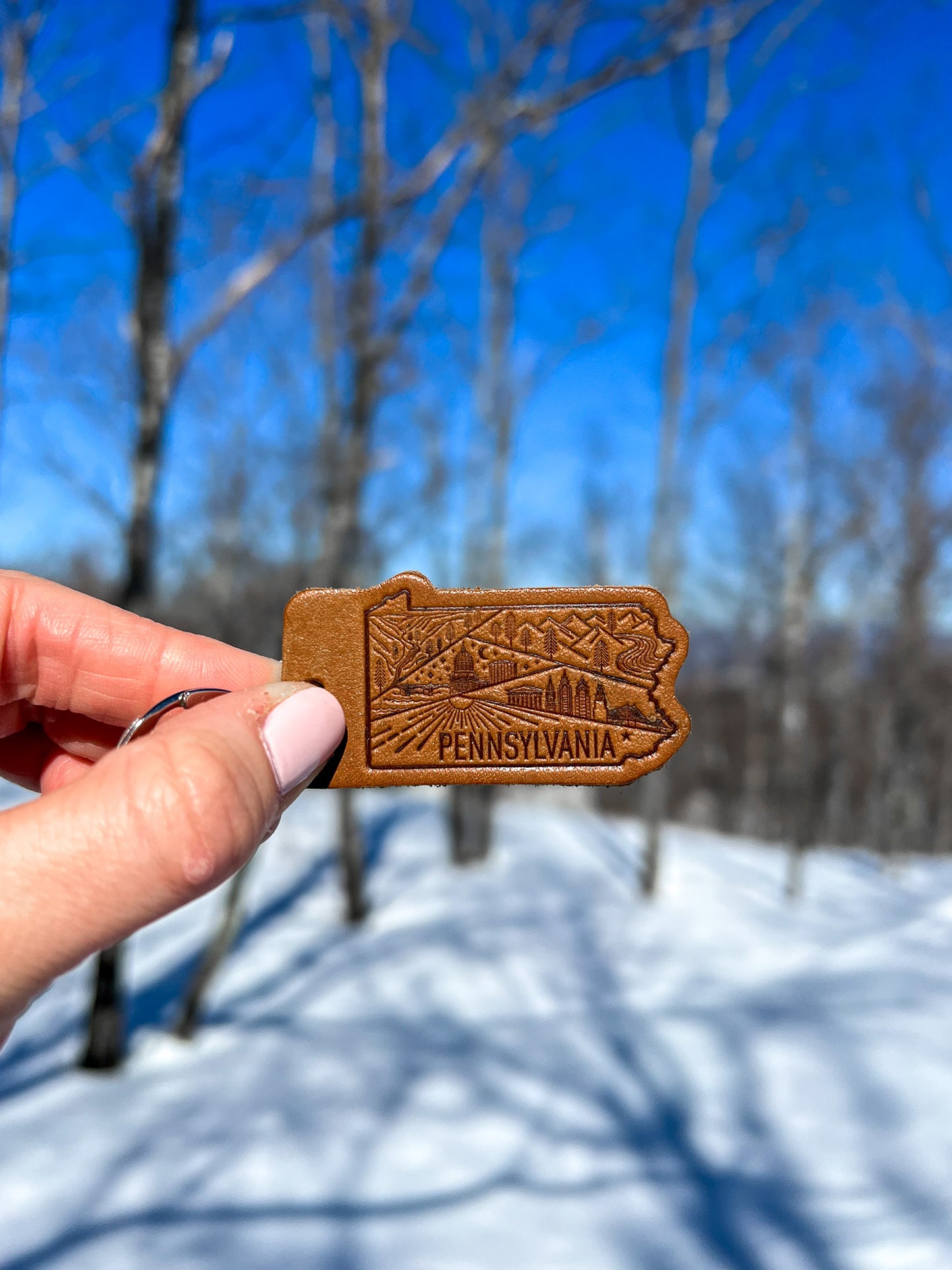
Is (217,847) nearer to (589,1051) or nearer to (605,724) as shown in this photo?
(605,724)

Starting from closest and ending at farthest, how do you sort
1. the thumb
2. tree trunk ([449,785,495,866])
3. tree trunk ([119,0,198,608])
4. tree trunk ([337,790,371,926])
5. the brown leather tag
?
the thumb < the brown leather tag < tree trunk ([119,0,198,608]) < tree trunk ([337,790,371,926]) < tree trunk ([449,785,495,866])

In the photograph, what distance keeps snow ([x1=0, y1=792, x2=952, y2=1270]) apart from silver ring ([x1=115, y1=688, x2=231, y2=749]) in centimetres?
302

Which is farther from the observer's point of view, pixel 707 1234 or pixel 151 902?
pixel 707 1234

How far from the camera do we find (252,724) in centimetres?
137

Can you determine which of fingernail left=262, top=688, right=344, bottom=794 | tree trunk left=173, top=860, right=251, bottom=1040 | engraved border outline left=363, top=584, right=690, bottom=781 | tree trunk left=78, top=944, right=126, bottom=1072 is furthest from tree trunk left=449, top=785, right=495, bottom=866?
fingernail left=262, top=688, right=344, bottom=794

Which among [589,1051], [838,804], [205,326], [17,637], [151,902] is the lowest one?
[838,804]

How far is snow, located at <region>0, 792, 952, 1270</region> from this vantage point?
3.41 metres

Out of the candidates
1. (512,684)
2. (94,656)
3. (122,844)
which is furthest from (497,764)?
Result: (94,656)

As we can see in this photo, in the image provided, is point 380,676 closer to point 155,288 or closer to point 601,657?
point 601,657

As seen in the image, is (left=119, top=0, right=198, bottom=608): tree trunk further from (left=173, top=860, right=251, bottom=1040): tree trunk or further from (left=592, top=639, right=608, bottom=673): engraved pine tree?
(left=592, top=639, right=608, bottom=673): engraved pine tree

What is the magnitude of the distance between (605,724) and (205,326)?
4.66 m

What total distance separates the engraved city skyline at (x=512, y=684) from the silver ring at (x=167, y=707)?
325 mm

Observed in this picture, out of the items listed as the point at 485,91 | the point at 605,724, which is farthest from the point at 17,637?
the point at 485,91

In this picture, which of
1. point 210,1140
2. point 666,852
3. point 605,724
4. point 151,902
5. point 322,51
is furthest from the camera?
point 666,852
